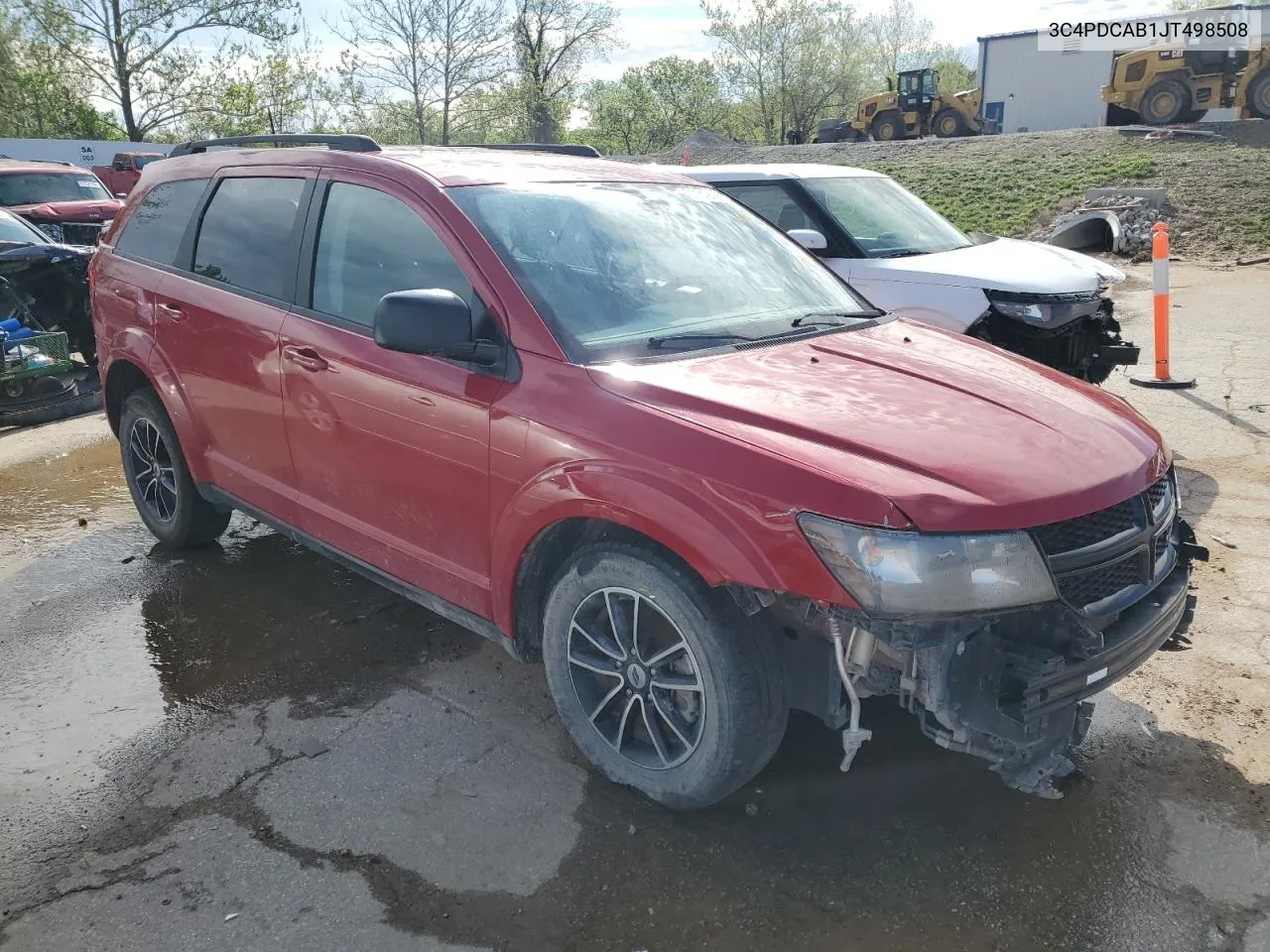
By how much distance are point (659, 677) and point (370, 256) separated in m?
1.84

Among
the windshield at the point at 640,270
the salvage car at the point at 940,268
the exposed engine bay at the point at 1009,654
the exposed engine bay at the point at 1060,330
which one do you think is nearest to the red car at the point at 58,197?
the salvage car at the point at 940,268

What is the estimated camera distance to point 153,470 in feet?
16.3

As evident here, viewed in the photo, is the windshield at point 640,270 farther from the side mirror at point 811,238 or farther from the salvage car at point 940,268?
the side mirror at point 811,238

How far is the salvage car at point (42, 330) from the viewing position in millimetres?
8203

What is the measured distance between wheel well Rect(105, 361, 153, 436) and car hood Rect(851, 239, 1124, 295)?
14.5ft

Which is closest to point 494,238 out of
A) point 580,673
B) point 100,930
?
point 580,673

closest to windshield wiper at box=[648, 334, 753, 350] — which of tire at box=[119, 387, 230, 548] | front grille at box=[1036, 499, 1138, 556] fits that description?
front grille at box=[1036, 499, 1138, 556]

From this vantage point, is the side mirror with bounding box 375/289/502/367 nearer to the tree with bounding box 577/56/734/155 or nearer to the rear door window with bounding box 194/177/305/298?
the rear door window with bounding box 194/177/305/298

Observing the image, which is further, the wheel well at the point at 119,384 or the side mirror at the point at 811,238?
the side mirror at the point at 811,238

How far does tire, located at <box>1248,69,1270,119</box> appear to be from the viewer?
2395 centimetres

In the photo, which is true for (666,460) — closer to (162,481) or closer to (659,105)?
(162,481)

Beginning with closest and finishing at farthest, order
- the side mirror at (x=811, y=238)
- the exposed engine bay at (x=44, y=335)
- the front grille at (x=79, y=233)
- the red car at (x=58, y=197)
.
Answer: the side mirror at (x=811, y=238), the exposed engine bay at (x=44, y=335), the front grille at (x=79, y=233), the red car at (x=58, y=197)

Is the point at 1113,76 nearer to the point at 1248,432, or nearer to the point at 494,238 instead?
the point at 1248,432

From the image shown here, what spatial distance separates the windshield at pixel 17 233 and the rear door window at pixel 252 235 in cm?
660
